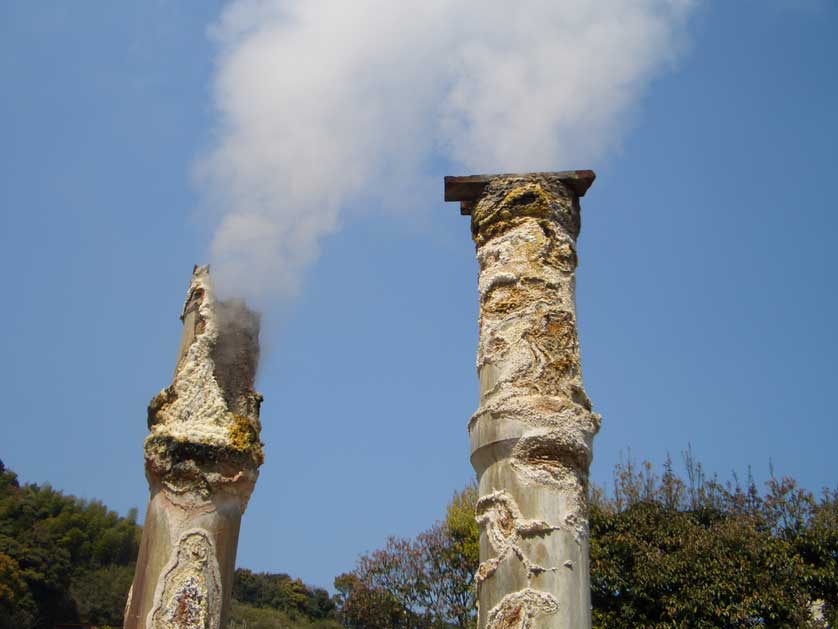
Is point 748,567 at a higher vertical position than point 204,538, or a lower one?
higher

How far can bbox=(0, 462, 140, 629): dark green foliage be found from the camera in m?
27.0

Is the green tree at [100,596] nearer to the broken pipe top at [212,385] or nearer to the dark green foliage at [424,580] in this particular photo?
the dark green foliage at [424,580]

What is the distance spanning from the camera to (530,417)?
178 inches

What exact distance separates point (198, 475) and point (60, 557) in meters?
27.7

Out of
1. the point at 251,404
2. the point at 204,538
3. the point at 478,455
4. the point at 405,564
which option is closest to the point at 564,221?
the point at 478,455

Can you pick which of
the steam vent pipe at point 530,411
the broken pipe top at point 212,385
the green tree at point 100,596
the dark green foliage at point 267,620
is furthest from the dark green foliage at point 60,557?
the steam vent pipe at point 530,411

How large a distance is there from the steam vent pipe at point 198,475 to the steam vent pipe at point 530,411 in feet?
5.16

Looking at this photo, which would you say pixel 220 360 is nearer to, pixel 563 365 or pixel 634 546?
pixel 563 365

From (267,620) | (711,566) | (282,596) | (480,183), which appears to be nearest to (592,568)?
(711,566)

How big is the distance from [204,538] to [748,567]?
10973 millimetres

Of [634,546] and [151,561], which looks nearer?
[151,561]

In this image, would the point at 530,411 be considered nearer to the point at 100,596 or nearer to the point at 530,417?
the point at 530,417

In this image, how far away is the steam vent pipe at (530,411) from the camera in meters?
4.22

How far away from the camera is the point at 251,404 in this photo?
225 inches
